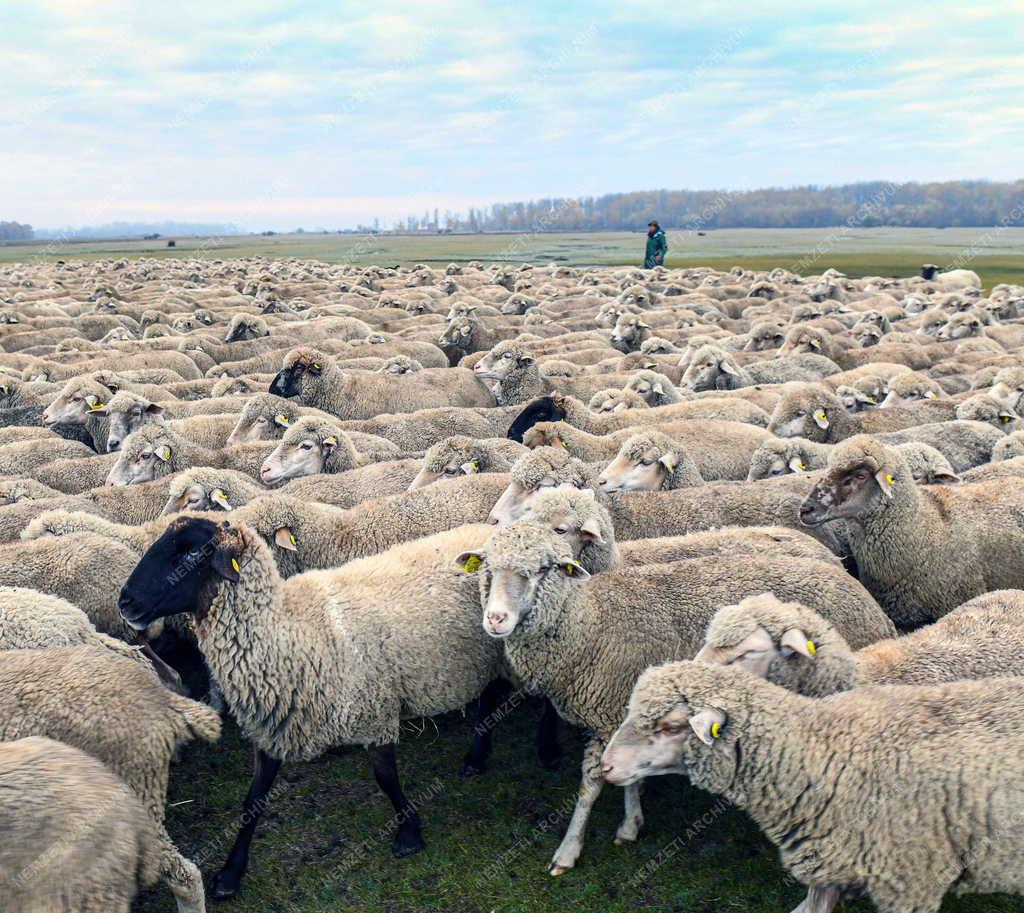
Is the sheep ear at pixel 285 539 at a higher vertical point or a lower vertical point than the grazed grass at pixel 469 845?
higher

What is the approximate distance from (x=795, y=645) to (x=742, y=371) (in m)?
8.71

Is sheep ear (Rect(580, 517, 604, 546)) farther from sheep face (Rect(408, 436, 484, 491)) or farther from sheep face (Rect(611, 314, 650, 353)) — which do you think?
sheep face (Rect(611, 314, 650, 353))

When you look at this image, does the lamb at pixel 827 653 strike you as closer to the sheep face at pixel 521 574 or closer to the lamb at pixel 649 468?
the sheep face at pixel 521 574

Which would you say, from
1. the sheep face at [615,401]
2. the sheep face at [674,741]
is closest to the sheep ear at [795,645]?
the sheep face at [674,741]

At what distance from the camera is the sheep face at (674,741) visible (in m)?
3.79

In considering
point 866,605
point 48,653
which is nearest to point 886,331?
point 866,605

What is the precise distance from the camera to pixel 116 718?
12.7 feet

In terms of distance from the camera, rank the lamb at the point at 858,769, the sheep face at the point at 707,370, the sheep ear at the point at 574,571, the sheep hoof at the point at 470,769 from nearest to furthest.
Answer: the lamb at the point at 858,769 → the sheep ear at the point at 574,571 → the sheep hoof at the point at 470,769 → the sheep face at the point at 707,370

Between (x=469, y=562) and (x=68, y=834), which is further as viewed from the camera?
(x=469, y=562)

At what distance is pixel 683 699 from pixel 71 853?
2.45 metres

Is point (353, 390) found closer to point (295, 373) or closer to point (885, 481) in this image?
point (295, 373)

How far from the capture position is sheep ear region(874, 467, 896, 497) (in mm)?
6219

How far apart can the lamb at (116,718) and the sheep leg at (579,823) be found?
1.68 meters

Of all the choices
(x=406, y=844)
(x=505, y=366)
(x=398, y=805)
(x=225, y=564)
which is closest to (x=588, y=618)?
(x=398, y=805)
